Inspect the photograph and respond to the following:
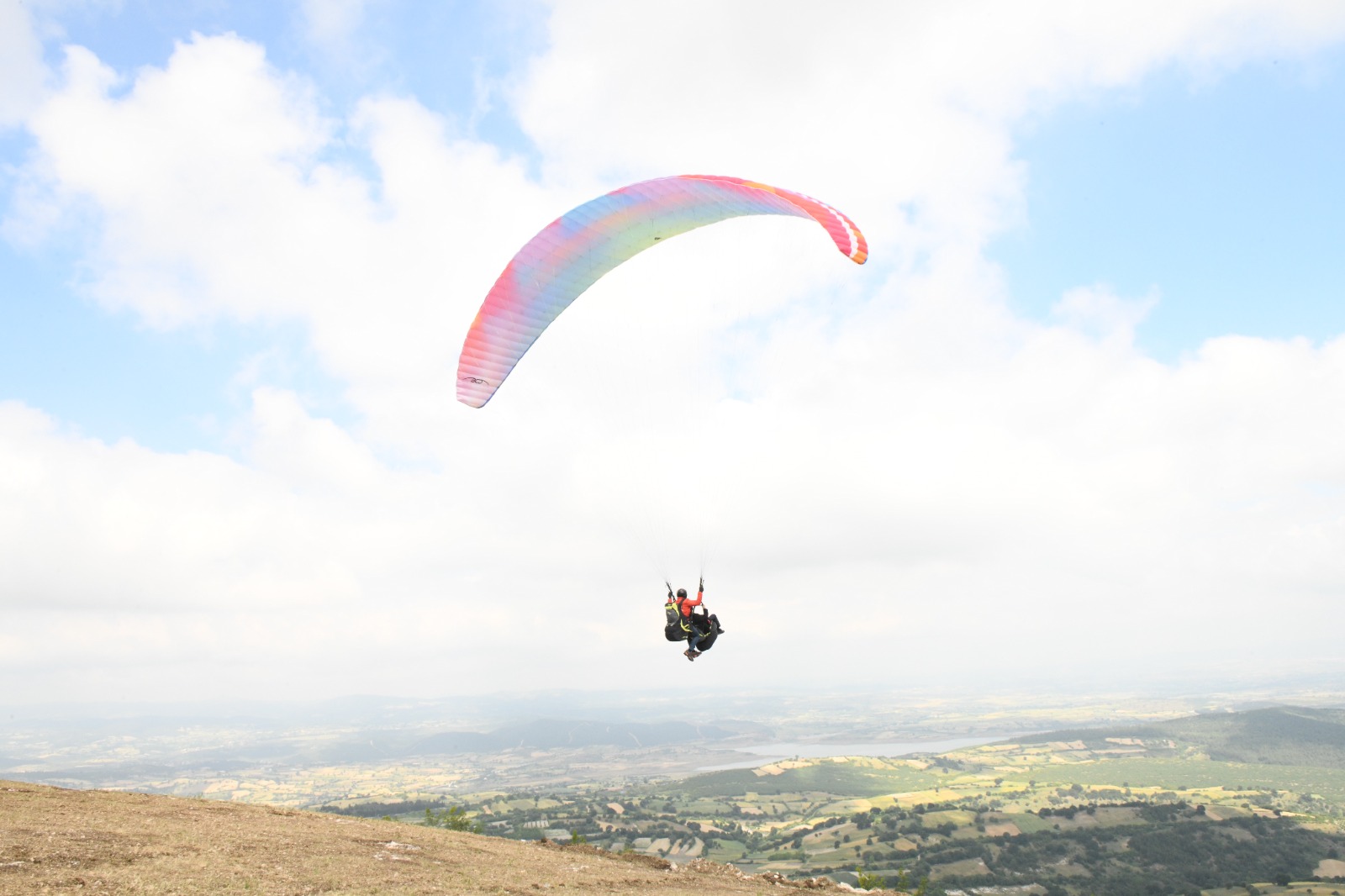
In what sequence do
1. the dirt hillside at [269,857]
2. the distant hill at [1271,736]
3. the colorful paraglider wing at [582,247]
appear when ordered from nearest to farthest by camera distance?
the dirt hillside at [269,857] → the colorful paraglider wing at [582,247] → the distant hill at [1271,736]

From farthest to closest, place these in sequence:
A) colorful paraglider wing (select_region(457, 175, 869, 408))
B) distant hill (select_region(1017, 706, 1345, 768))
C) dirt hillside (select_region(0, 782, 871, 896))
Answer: distant hill (select_region(1017, 706, 1345, 768)), colorful paraglider wing (select_region(457, 175, 869, 408)), dirt hillside (select_region(0, 782, 871, 896))

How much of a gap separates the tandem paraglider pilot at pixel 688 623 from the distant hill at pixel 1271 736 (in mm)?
191881

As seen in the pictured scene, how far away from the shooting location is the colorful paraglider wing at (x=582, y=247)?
1717cm

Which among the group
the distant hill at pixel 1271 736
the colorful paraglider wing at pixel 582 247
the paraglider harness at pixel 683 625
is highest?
the colorful paraglider wing at pixel 582 247

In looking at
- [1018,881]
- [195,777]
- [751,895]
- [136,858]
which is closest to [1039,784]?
[1018,881]

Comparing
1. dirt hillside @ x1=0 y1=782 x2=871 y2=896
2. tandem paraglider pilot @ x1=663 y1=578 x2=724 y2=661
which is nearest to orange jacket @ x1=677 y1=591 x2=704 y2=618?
tandem paraglider pilot @ x1=663 y1=578 x2=724 y2=661

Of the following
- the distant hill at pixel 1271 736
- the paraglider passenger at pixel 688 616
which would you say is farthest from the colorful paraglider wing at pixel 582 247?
the distant hill at pixel 1271 736

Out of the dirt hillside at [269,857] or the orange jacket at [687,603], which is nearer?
the dirt hillside at [269,857]

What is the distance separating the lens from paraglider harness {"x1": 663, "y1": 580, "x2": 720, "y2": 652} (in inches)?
698

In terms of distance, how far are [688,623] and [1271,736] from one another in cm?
21478

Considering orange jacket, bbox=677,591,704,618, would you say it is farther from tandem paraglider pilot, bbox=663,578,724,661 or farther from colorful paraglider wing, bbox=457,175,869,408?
colorful paraglider wing, bbox=457,175,869,408

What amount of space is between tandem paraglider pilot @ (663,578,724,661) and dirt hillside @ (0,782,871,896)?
5.10m

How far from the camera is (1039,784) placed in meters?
134

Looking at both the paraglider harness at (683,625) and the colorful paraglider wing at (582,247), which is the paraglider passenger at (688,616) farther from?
the colorful paraglider wing at (582,247)
